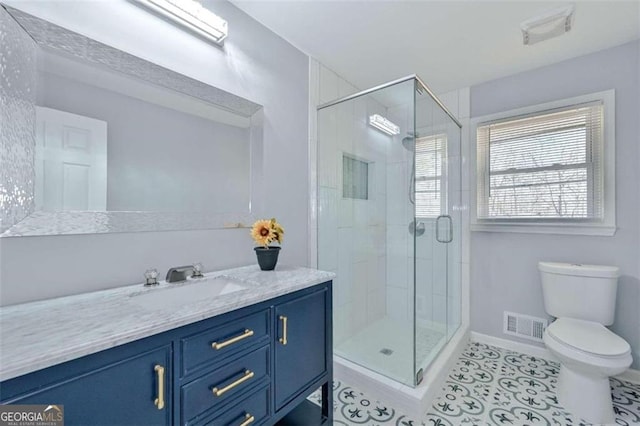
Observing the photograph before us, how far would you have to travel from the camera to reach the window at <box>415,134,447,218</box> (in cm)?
218

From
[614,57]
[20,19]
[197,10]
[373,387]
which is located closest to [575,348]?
[373,387]

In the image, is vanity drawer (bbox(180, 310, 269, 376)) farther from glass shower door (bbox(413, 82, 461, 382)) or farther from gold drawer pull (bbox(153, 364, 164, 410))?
glass shower door (bbox(413, 82, 461, 382))

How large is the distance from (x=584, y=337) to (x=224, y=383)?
2.05 meters

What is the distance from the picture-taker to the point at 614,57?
2.05 meters

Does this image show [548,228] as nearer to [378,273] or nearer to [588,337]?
[588,337]

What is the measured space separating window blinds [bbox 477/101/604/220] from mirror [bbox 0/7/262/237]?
7.00 ft

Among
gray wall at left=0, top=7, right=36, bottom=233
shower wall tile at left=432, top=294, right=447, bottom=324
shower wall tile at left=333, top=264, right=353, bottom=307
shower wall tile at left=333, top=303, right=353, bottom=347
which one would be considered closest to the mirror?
gray wall at left=0, top=7, right=36, bottom=233

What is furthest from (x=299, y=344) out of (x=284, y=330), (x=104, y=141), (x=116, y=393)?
(x=104, y=141)

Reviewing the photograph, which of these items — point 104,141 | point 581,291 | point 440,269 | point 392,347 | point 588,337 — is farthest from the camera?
point 440,269

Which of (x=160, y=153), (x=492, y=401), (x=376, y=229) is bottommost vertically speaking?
(x=492, y=401)

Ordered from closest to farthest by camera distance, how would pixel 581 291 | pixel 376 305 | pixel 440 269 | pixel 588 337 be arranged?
pixel 588 337 → pixel 581 291 → pixel 440 269 → pixel 376 305

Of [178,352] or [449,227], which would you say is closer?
[178,352]

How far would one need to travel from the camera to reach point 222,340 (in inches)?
40.5

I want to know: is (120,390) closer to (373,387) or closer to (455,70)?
(373,387)
